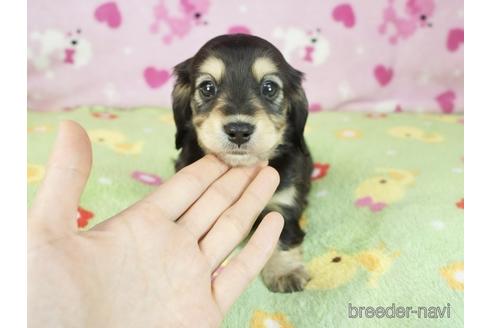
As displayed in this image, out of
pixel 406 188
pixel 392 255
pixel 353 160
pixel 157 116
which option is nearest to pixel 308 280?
pixel 392 255

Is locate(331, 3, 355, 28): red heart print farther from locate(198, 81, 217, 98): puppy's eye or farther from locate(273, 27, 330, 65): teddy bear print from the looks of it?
locate(198, 81, 217, 98): puppy's eye

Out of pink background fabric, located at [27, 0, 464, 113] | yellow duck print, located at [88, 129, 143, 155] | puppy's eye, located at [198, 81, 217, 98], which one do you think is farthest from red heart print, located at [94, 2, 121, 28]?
puppy's eye, located at [198, 81, 217, 98]

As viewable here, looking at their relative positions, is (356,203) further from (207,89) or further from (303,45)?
(303,45)

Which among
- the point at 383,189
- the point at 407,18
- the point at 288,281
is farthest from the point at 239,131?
the point at 407,18

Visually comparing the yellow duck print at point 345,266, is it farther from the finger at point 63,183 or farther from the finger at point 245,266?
the finger at point 63,183

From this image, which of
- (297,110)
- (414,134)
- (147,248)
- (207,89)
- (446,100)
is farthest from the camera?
(446,100)

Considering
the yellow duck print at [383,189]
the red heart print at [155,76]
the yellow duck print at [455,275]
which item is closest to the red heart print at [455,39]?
the yellow duck print at [383,189]
